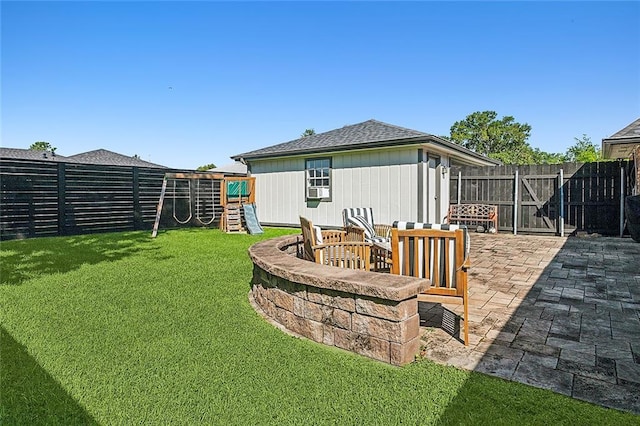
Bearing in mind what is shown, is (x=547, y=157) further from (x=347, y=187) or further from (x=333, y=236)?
(x=333, y=236)

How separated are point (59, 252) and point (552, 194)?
11.9 metres

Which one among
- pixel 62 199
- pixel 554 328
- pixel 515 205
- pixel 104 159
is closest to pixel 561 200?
pixel 515 205

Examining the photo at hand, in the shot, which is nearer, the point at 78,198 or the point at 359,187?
the point at 359,187

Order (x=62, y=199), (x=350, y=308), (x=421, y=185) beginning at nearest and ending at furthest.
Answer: (x=350, y=308), (x=421, y=185), (x=62, y=199)

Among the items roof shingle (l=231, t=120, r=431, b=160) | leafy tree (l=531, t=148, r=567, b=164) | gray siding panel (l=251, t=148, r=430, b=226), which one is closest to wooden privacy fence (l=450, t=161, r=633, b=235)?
roof shingle (l=231, t=120, r=431, b=160)

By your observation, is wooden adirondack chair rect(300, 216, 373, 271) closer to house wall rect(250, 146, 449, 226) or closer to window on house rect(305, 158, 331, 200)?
house wall rect(250, 146, 449, 226)

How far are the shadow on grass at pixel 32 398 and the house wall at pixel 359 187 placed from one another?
778 centimetres

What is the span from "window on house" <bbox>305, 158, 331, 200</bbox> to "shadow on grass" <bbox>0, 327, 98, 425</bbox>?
28.0 feet

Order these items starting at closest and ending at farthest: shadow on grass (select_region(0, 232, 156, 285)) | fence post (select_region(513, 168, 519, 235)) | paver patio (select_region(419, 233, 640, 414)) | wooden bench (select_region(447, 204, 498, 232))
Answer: paver patio (select_region(419, 233, 640, 414)) < shadow on grass (select_region(0, 232, 156, 285)) < fence post (select_region(513, 168, 519, 235)) < wooden bench (select_region(447, 204, 498, 232))

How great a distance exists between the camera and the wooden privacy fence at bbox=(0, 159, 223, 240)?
9297mm

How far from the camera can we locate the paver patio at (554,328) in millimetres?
2312

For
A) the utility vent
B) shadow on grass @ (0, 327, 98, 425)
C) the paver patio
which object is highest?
the utility vent

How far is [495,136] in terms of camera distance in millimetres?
33906

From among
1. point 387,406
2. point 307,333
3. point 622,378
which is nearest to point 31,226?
point 307,333
